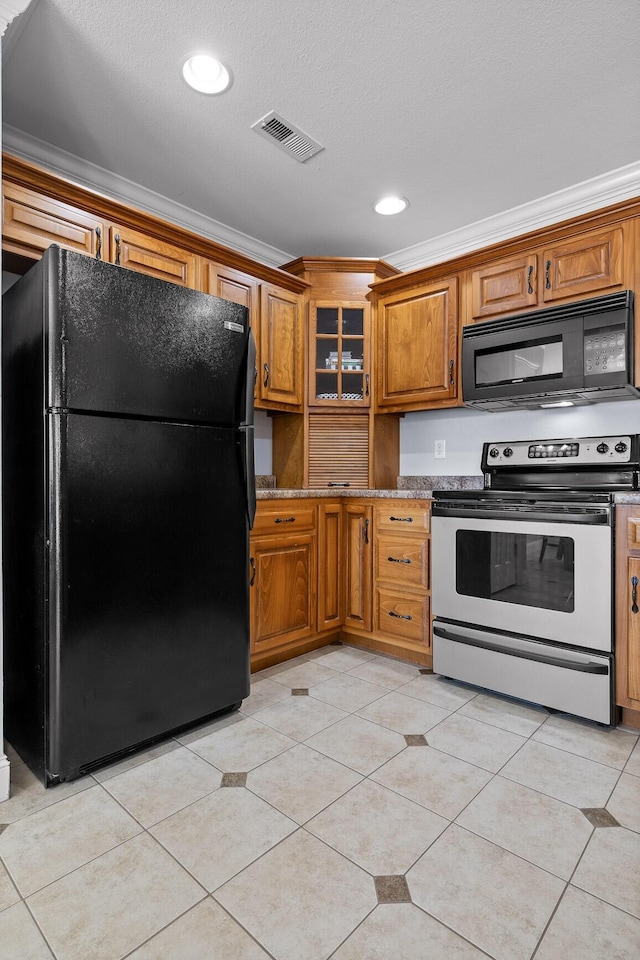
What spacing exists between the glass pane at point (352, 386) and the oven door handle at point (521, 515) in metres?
1.06

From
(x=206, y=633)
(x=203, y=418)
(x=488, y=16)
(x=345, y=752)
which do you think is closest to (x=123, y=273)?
(x=203, y=418)

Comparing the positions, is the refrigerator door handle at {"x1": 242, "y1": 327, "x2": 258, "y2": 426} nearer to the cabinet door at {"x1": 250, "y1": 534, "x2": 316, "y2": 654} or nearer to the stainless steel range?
the cabinet door at {"x1": 250, "y1": 534, "x2": 316, "y2": 654}

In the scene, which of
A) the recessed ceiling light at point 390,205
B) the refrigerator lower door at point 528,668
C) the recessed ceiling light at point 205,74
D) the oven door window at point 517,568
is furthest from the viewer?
the recessed ceiling light at point 390,205

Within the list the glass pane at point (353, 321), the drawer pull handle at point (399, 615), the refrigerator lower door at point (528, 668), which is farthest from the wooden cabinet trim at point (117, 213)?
the refrigerator lower door at point (528, 668)

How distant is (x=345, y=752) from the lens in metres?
1.85

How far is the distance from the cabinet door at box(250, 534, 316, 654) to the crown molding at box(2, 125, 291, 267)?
1883 mm

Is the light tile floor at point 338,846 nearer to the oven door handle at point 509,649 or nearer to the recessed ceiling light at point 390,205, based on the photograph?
the oven door handle at point 509,649

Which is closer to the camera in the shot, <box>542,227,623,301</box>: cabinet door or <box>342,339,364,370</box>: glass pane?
<box>542,227,623,301</box>: cabinet door

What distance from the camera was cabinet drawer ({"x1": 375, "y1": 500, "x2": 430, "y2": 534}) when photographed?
2668 mm

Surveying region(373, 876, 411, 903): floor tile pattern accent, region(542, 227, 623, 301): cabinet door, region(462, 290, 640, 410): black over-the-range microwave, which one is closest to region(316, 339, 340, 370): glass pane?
region(462, 290, 640, 410): black over-the-range microwave

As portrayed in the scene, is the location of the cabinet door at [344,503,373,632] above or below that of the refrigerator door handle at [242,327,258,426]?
below

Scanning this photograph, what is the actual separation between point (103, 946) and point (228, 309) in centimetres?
188

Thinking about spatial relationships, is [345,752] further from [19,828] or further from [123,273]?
[123,273]

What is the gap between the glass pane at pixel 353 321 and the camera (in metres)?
3.36
